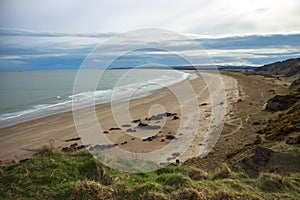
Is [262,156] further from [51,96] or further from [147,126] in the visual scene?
[51,96]

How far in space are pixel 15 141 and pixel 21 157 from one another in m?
4.54

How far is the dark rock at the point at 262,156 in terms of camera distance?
9531mm

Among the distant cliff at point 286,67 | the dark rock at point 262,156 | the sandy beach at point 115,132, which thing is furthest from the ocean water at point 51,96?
the distant cliff at point 286,67

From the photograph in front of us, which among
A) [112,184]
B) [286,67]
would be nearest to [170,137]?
[112,184]

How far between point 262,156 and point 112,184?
19.7 feet

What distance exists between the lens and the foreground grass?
560 cm

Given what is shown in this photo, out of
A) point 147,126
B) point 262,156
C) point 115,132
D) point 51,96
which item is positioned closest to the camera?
point 262,156

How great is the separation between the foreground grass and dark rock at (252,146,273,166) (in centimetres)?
258

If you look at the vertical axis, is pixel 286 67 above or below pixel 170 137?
above

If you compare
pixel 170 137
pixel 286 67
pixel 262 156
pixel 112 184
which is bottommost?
pixel 170 137

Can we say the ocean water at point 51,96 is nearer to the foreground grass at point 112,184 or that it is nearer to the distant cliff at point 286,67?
the foreground grass at point 112,184

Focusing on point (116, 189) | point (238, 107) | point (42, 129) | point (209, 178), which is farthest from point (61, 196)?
point (238, 107)

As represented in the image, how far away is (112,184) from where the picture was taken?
20.4 feet

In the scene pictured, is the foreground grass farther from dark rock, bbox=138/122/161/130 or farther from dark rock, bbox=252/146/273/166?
dark rock, bbox=138/122/161/130
